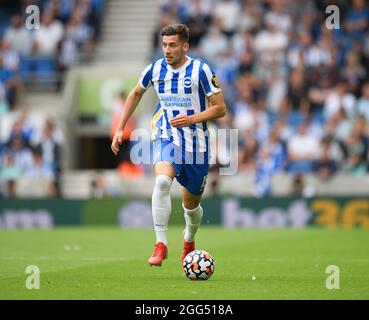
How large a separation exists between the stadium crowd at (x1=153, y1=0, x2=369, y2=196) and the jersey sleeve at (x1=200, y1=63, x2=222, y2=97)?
12746 mm

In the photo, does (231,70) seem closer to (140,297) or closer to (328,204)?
(328,204)

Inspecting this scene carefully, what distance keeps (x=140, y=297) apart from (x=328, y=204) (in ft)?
49.1

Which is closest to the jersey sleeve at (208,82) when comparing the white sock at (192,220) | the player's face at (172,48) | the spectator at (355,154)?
the player's face at (172,48)

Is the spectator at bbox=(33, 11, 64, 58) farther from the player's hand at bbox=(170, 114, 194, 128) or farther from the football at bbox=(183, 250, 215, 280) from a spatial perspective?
the football at bbox=(183, 250, 215, 280)

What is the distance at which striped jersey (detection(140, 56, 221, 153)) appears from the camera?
11.7 meters

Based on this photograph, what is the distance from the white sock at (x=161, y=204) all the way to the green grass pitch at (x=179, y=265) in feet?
1.58

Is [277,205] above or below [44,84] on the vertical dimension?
below

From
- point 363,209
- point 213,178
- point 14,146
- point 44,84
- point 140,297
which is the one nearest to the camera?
point 140,297

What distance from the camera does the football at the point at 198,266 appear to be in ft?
36.2

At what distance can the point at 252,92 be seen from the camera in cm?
2638
